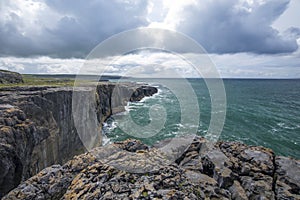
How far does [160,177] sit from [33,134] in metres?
15.7

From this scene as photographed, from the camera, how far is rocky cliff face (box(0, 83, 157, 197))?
49.3 feet

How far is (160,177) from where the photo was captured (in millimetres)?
8938

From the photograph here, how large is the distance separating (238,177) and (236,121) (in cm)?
4663

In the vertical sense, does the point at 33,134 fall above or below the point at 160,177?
below

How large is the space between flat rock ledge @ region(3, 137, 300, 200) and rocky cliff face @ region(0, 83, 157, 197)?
6226mm

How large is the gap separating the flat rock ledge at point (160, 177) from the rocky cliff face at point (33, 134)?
20.4 feet

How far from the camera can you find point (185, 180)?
30.1ft

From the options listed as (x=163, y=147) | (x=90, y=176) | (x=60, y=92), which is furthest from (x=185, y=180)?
(x=60, y=92)

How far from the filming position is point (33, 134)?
18922 millimetres

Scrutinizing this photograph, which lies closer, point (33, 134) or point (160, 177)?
point (160, 177)

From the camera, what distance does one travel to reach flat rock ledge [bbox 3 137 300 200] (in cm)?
840

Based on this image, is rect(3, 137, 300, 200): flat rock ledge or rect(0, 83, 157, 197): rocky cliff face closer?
rect(3, 137, 300, 200): flat rock ledge

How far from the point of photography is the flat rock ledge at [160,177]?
8.40 metres

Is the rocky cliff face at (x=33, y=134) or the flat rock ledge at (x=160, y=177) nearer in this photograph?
the flat rock ledge at (x=160, y=177)
